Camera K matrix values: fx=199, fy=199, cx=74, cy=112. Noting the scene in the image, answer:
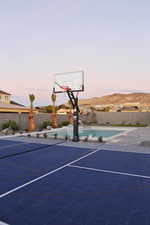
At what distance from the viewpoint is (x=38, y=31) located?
1659 cm

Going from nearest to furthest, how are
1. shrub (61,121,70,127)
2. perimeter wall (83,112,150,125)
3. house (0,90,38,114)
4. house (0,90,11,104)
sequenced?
house (0,90,38,114), shrub (61,121,70,127), perimeter wall (83,112,150,125), house (0,90,11,104)

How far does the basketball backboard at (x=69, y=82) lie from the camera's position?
45.5ft

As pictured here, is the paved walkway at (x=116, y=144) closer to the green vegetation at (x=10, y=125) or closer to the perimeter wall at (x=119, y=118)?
the green vegetation at (x=10, y=125)

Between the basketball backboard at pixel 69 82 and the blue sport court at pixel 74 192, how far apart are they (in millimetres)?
6919

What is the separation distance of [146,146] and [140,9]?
9.29 meters

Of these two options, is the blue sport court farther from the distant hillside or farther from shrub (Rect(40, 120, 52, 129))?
the distant hillside

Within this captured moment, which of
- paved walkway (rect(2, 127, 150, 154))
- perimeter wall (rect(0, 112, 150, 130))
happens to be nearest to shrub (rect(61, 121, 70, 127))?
perimeter wall (rect(0, 112, 150, 130))

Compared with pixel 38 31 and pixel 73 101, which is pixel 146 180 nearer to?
pixel 73 101

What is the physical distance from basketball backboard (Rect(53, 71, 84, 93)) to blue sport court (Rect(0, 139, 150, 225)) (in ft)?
22.7

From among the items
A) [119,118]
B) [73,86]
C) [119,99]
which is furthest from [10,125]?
[119,99]

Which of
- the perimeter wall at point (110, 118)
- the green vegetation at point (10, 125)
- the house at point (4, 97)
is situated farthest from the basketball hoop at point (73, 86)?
the house at point (4, 97)

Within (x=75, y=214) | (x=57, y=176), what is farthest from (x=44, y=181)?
(x=75, y=214)

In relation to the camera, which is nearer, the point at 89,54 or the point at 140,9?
the point at 140,9

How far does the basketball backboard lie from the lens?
547 inches
